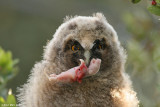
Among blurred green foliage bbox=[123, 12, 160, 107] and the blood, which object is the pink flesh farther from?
blurred green foliage bbox=[123, 12, 160, 107]

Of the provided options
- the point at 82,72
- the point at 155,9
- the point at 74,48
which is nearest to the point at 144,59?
the point at 74,48

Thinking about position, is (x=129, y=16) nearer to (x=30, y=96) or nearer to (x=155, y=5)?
(x=30, y=96)

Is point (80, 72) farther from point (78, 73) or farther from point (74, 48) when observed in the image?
point (74, 48)

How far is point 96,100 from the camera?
4.01 m

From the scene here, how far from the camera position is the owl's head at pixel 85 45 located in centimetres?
409

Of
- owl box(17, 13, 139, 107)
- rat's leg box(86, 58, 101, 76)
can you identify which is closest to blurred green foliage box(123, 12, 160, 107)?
owl box(17, 13, 139, 107)

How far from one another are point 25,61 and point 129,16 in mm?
6219

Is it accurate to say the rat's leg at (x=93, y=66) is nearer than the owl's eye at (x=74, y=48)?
Yes

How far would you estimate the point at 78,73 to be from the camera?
3912mm

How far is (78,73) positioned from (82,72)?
42 mm

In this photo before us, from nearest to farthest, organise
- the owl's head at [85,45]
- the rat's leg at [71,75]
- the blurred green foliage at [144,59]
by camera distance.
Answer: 1. the rat's leg at [71,75]
2. the owl's head at [85,45]
3. the blurred green foliage at [144,59]

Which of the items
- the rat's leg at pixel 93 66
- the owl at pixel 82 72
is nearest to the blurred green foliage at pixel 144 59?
the owl at pixel 82 72

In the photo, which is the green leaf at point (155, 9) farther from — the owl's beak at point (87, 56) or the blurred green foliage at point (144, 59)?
the blurred green foliage at point (144, 59)

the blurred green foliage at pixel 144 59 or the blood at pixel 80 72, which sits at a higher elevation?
the blurred green foliage at pixel 144 59
